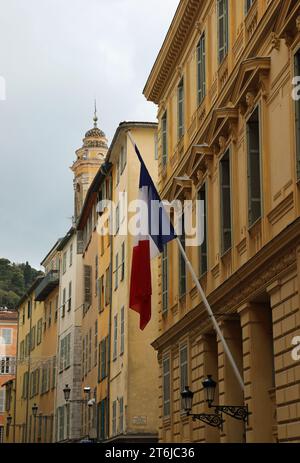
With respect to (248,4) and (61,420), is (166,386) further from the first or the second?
(61,420)

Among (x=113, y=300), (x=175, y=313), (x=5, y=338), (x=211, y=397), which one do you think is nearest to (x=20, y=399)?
(x=5, y=338)

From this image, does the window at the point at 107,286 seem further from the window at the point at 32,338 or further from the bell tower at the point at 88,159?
the window at the point at 32,338

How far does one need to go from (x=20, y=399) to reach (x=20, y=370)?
7.48ft

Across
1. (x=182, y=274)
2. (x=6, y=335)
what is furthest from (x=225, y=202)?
(x=6, y=335)

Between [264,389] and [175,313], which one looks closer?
[264,389]

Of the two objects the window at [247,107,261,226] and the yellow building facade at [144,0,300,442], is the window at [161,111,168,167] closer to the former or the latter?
the yellow building facade at [144,0,300,442]

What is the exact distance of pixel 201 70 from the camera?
87.1 feet

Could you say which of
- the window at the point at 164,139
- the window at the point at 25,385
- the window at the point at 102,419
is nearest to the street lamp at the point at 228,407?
the window at the point at 164,139

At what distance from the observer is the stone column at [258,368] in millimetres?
20000

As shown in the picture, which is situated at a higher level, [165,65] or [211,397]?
[165,65]

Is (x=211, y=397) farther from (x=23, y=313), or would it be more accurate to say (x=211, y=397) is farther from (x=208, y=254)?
(x=23, y=313)

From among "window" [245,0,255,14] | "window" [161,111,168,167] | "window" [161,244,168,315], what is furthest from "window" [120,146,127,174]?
"window" [245,0,255,14]

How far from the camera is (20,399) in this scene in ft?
246

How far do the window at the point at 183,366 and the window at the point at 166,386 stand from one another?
5.18 ft
